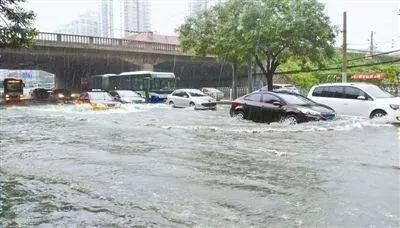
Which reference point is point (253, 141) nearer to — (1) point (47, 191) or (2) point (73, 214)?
(1) point (47, 191)

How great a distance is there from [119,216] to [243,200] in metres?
1.76

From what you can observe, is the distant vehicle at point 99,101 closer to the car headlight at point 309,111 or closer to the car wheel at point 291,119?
the car wheel at point 291,119

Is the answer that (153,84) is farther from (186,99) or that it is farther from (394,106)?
(394,106)

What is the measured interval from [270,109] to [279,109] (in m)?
0.45

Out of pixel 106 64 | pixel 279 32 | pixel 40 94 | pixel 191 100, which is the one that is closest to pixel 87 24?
pixel 106 64

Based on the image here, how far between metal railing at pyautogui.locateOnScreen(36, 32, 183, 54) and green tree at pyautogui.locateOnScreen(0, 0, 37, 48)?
32.4 metres

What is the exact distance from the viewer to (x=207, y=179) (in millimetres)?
8328

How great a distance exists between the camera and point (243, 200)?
22.5 feet

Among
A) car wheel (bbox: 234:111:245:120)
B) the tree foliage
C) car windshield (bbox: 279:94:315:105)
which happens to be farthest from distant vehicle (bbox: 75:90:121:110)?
car windshield (bbox: 279:94:315:105)

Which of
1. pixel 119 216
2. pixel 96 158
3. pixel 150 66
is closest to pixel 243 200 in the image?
pixel 119 216

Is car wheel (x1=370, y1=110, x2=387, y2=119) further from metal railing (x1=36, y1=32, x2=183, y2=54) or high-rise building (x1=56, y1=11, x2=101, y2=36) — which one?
high-rise building (x1=56, y1=11, x2=101, y2=36)

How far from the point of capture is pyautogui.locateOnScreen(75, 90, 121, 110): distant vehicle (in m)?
28.8

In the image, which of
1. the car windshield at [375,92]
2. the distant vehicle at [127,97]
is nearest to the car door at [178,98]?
the distant vehicle at [127,97]

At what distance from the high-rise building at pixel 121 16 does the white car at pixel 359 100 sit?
113 feet
